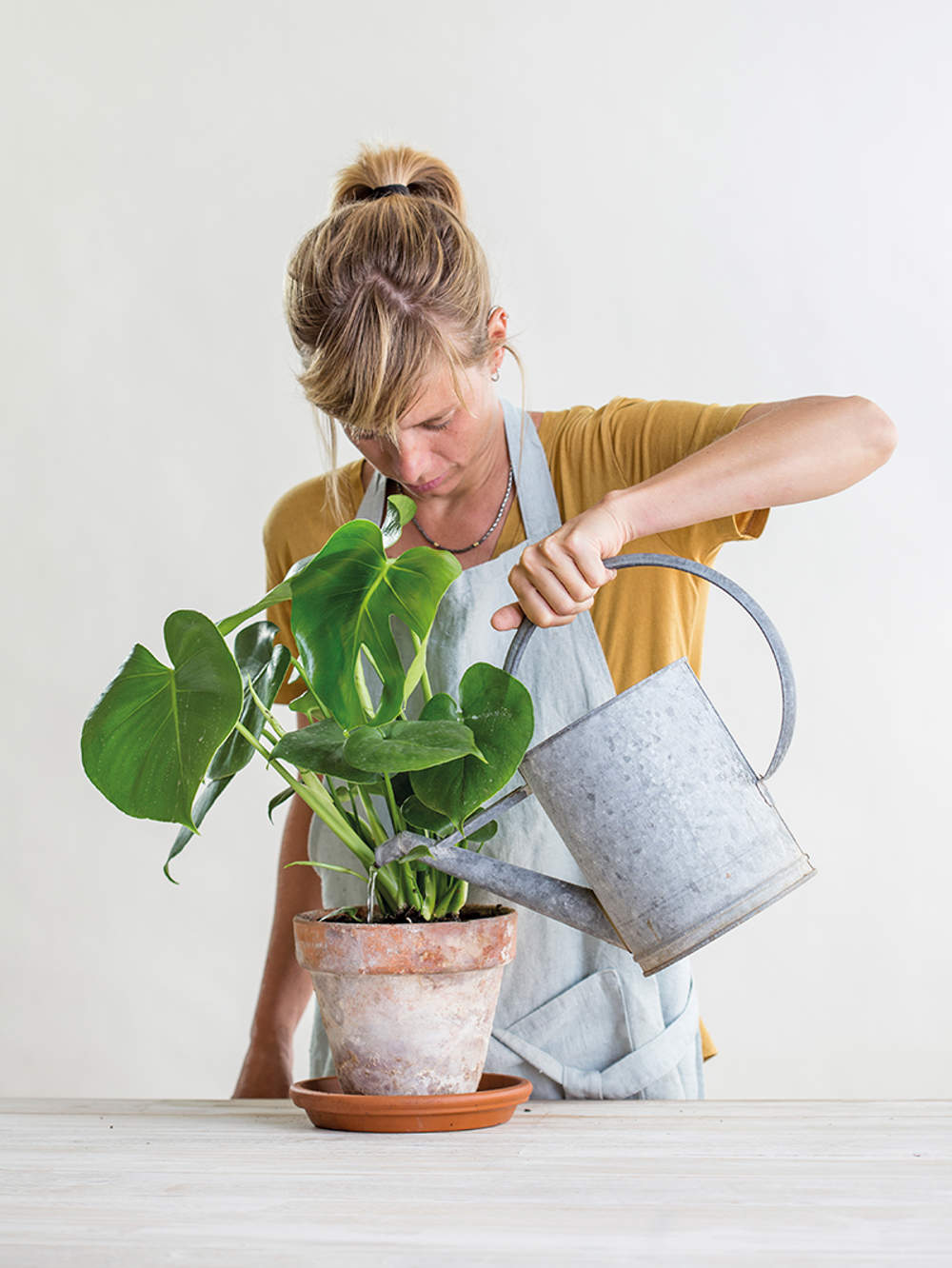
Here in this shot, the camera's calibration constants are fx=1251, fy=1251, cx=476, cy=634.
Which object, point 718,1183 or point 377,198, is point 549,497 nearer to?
point 377,198

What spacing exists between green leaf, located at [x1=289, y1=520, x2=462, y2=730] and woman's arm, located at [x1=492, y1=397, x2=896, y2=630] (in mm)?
79

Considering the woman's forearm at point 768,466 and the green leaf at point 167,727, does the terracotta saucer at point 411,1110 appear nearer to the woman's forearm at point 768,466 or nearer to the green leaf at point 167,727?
the green leaf at point 167,727

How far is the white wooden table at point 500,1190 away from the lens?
0.60m

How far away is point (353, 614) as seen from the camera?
0.85 metres

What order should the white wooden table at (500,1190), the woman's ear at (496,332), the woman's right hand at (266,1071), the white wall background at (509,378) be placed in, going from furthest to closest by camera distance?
1. the white wall background at (509,378)
2. the woman's right hand at (266,1071)
3. the woman's ear at (496,332)
4. the white wooden table at (500,1190)

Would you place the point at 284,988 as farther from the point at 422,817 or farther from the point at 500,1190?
the point at 500,1190

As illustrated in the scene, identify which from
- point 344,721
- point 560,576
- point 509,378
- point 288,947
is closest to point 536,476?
point 560,576

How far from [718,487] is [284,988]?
2.38 ft

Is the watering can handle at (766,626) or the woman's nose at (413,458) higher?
the woman's nose at (413,458)

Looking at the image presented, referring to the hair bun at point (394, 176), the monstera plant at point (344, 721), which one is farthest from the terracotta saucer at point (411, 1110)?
the hair bun at point (394, 176)

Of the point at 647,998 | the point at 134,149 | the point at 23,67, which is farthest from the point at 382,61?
the point at 647,998

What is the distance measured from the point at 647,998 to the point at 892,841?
3.71 feet

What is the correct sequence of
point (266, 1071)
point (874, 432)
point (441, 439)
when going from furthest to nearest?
point (266, 1071) < point (441, 439) < point (874, 432)

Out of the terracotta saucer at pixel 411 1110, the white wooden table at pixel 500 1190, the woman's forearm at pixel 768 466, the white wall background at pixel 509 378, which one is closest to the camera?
the white wooden table at pixel 500 1190
